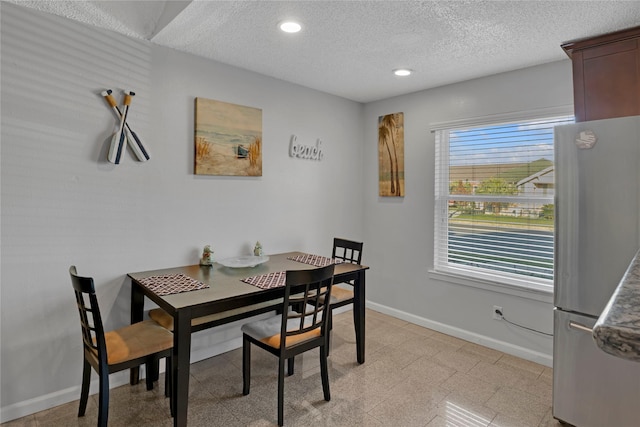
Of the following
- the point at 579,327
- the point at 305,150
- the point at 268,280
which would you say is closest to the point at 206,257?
the point at 268,280

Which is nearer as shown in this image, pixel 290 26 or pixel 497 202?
pixel 290 26

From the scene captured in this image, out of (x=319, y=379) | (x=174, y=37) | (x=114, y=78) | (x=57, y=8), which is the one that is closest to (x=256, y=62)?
(x=174, y=37)

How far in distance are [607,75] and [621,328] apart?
98.4 inches

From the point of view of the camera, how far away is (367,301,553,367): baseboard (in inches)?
113

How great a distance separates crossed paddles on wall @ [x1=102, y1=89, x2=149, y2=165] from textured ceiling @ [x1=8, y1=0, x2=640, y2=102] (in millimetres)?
448

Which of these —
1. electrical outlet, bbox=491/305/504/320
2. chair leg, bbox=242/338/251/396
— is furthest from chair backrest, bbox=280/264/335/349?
electrical outlet, bbox=491/305/504/320

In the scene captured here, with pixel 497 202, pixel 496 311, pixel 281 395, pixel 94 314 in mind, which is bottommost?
pixel 281 395

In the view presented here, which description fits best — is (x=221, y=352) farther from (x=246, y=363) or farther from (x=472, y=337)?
(x=472, y=337)

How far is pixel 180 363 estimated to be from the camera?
1840 mm

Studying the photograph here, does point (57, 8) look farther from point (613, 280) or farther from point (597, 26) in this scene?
point (613, 280)

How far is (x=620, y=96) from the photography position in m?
2.20

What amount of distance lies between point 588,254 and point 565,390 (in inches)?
31.3

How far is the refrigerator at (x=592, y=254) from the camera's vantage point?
71.2 inches

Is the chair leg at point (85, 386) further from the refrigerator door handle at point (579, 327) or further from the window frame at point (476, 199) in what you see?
the window frame at point (476, 199)
